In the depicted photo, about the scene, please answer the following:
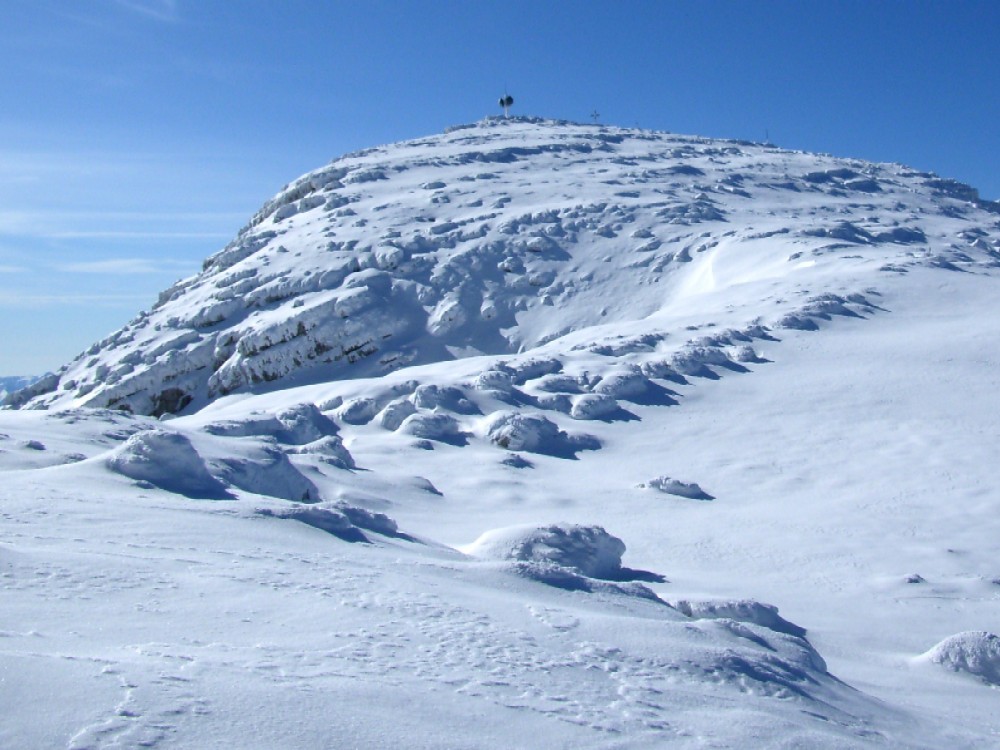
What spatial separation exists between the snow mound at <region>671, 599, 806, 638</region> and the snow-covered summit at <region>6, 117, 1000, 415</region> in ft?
41.8

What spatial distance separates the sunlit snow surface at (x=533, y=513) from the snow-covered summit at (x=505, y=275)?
0.68 ft

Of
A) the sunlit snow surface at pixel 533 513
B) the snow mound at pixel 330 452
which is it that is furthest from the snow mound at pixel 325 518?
the snow mound at pixel 330 452

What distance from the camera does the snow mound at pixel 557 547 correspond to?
27.8ft

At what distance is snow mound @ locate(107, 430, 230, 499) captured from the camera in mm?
8805

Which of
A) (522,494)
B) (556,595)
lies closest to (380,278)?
(522,494)

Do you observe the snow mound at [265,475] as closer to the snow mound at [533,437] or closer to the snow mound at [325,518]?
the snow mound at [325,518]

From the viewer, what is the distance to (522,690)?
4738 millimetres

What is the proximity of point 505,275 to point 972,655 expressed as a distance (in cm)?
3059

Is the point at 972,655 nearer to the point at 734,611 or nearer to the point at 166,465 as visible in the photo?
the point at 734,611

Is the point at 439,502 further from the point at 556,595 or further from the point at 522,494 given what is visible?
the point at 556,595

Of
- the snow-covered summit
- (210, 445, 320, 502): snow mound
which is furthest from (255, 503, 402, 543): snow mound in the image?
the snow-covered summit

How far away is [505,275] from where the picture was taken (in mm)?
37281

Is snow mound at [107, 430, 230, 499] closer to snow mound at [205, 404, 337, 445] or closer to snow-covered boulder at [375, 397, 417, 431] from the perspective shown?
snow mound at [205, 404, 337, 445]

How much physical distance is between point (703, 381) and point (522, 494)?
7491 mm
